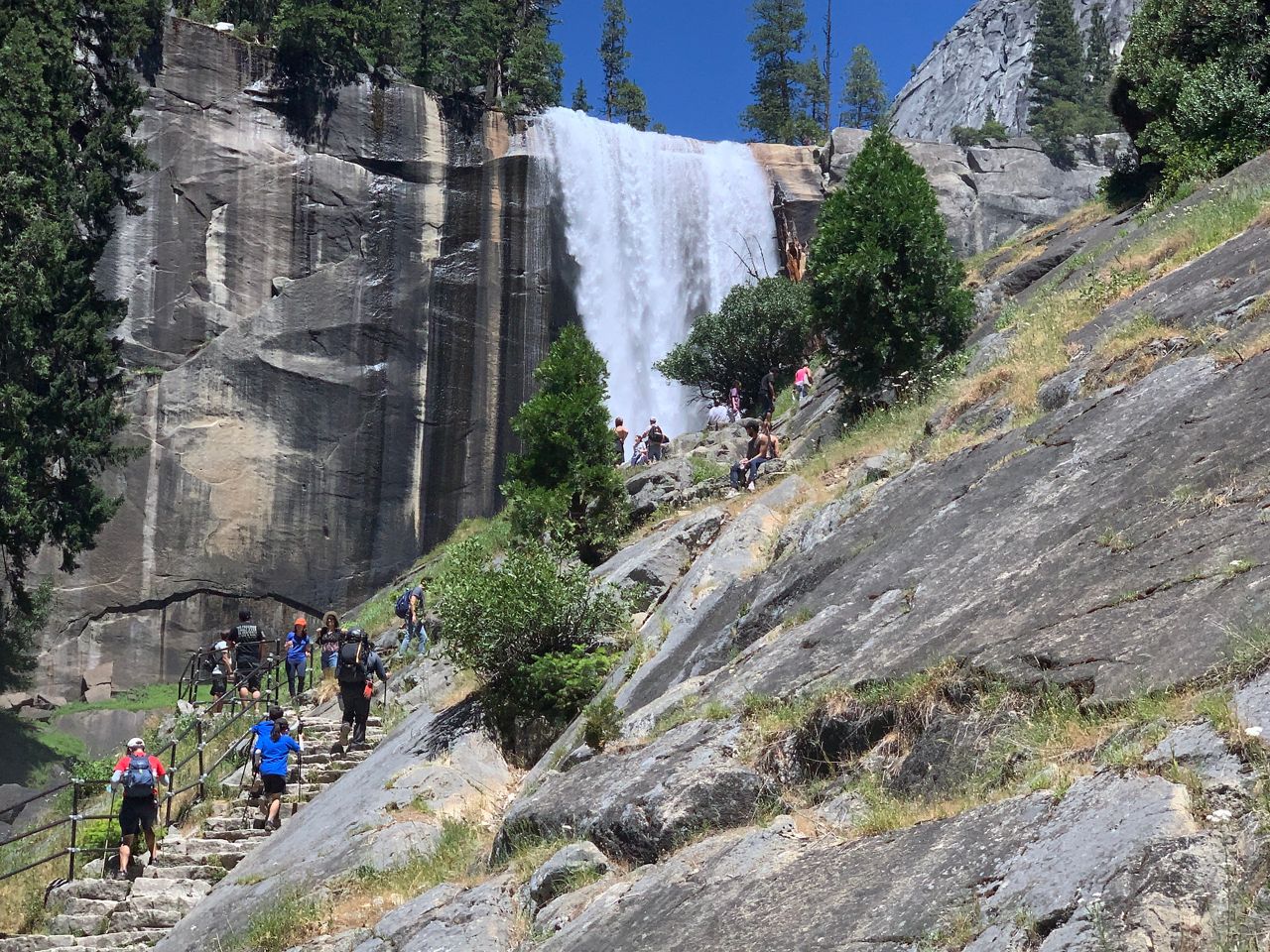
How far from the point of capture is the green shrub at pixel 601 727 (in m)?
10.4

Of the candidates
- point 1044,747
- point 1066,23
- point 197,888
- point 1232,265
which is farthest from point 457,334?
point 1066,23

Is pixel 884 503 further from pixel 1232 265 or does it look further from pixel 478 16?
pixel 478 16

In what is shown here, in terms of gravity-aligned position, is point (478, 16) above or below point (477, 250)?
above

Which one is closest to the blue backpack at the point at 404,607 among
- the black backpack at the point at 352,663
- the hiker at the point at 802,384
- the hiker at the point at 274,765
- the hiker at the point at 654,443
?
the black backpack at the point at 352,663

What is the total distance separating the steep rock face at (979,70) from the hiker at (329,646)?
211 ft

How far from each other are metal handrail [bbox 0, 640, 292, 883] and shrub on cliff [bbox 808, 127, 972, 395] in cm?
1044

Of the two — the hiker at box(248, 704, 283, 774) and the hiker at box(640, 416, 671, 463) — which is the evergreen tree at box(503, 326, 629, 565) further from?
the hiker at box(640, 416, 671, 463)

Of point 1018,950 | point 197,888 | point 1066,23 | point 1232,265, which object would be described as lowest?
point 197,888

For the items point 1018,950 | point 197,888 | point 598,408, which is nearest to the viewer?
point 1018,950

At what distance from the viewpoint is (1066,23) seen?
63.0 m

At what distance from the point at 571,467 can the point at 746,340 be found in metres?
12.8

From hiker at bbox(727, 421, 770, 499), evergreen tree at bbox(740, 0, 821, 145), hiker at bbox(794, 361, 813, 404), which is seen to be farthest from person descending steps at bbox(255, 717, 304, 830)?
evergreen tree at bbox(740, 0, 821, 145)

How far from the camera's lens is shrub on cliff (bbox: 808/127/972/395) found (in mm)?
20406

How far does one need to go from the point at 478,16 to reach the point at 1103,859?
38914 millimetres
